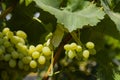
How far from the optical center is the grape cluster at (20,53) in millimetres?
957

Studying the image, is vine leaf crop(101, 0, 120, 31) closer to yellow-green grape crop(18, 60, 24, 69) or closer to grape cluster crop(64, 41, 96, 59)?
grape cluster crop(64, 41, 96, 59)

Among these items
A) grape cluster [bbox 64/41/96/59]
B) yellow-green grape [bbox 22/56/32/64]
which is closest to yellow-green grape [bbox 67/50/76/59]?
grape cluster [bbox 64/41/96/59]

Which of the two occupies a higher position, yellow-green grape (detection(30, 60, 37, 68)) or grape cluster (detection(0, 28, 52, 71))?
grape cluster (detection(0, 28, 52, 71))

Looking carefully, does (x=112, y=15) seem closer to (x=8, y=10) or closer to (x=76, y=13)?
(x=76, y=13)

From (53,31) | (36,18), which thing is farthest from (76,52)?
(36,18)

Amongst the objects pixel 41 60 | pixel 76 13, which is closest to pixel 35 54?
pixel 41 60

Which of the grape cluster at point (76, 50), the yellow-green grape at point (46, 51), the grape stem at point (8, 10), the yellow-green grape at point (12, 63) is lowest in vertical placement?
the grape cluster at point (76, 50)

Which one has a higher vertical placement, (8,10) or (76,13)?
(8,10)

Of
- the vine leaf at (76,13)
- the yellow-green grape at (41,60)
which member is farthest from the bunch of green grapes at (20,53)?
the vine leaf at (76,13)

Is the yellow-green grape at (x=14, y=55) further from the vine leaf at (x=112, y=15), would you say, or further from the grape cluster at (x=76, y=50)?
the vine leaf at (x=112, y=15)

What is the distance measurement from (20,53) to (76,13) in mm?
179

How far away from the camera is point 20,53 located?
0.97 metres

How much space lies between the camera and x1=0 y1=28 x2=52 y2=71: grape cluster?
96cm

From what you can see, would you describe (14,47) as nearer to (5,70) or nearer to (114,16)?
(5,70)
